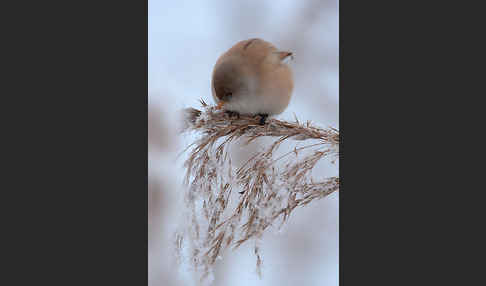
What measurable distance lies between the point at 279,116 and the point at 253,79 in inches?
8.0

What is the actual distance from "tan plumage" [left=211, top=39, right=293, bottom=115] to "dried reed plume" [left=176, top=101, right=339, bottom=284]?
Result: 0.21 ft

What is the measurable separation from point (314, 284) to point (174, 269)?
2.10 ft

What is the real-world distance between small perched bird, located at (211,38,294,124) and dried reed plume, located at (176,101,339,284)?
0.06 m

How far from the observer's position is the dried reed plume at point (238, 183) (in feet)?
8.57

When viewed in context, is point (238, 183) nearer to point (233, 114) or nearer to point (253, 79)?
point (233, 114)

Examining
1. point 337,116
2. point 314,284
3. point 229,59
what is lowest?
point 314,284

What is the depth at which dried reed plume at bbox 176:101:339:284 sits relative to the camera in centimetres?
261

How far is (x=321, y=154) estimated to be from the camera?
268 centimetres

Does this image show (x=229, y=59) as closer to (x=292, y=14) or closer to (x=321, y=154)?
(x=292, y=14)

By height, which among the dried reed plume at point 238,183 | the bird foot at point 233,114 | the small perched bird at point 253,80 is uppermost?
the small perched bird at point 253,80

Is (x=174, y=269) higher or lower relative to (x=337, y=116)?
lower

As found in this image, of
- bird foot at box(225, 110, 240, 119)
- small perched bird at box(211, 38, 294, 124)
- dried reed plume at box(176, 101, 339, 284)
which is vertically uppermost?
small perched bird at box(211, 38, 294, 124)

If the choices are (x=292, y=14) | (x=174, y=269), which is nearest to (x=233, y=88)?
(x=292, y=14)

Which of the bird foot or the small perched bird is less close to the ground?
the small perched bird
